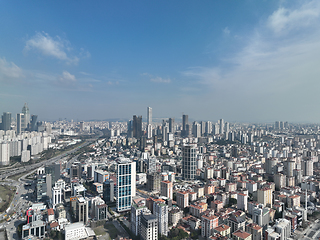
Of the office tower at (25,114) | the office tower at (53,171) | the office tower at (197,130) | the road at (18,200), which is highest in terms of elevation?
the office tower at (25,114)

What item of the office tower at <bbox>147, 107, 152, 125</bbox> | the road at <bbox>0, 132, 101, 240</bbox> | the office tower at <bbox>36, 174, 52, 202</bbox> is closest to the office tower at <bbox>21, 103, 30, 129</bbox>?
the road at <bbox>0, 132, 101, 240</bbox>

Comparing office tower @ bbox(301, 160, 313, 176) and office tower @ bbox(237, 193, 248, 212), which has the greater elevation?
office tower @ bbox(301, 160, 313, 176)

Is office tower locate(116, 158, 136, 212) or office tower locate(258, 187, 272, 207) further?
office tower locate(258, 187, 272, 207)

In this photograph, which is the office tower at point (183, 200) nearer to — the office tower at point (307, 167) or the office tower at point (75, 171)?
the office tower at point (75, 171)

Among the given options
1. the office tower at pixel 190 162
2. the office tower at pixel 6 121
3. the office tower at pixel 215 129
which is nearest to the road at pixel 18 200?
the office tower at pixel 190 162

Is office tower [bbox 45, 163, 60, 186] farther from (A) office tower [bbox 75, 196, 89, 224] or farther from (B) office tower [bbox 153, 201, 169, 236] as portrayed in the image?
(B) office tower [bbox 153, 201, 169, 236]

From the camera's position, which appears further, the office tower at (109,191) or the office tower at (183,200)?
the office tower at (109,191)
